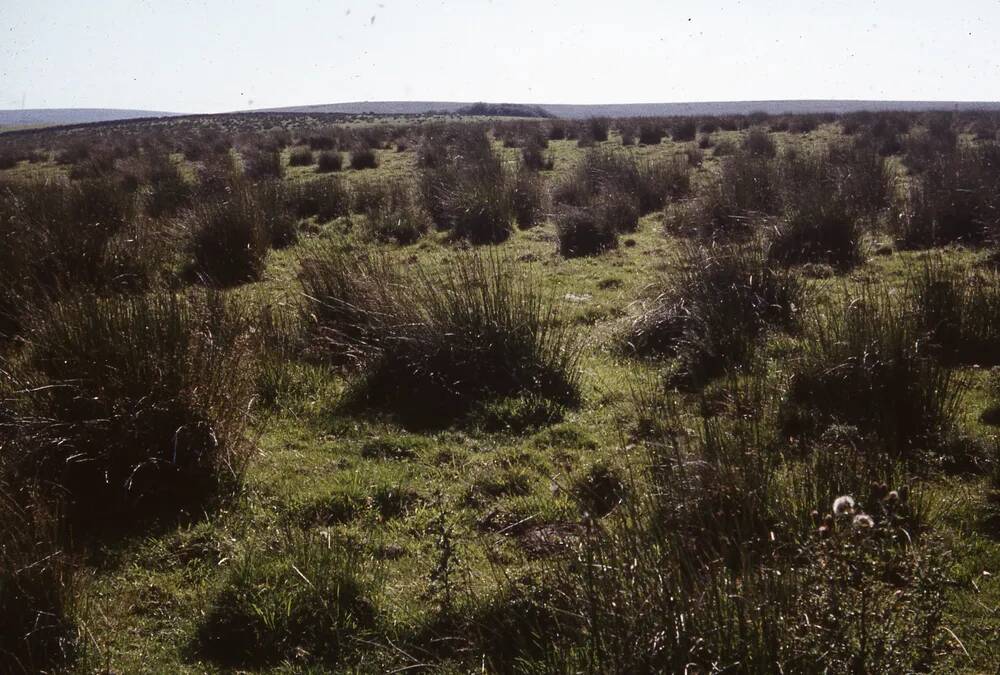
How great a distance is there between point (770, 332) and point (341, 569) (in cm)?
462

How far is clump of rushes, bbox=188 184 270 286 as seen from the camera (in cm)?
1002

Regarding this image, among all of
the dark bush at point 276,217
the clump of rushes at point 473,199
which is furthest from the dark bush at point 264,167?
the dark bush at point 276,217

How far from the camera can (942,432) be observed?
184 inches

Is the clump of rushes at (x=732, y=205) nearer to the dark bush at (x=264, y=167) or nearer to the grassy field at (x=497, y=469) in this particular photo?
the grassy field at (x=497, y=469)

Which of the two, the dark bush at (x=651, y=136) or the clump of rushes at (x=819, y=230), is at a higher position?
the dark bush at (x=651, y=136)

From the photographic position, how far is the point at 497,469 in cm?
492

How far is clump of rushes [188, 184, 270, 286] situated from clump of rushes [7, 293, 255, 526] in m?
5.18

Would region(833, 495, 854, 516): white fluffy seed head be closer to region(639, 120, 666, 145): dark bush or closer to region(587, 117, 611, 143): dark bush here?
region(639, 120, 666, 145): dark bush

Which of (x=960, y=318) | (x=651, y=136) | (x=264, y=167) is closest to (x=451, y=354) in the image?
(x=960, y=318)

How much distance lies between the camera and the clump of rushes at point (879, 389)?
15.4 ft

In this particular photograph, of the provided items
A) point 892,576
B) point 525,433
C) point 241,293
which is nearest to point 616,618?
point 892,576

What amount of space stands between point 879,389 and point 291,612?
367 centimetres

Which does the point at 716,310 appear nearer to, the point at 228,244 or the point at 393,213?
the point at 228,244

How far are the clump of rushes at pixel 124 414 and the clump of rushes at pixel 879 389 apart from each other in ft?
11.7
